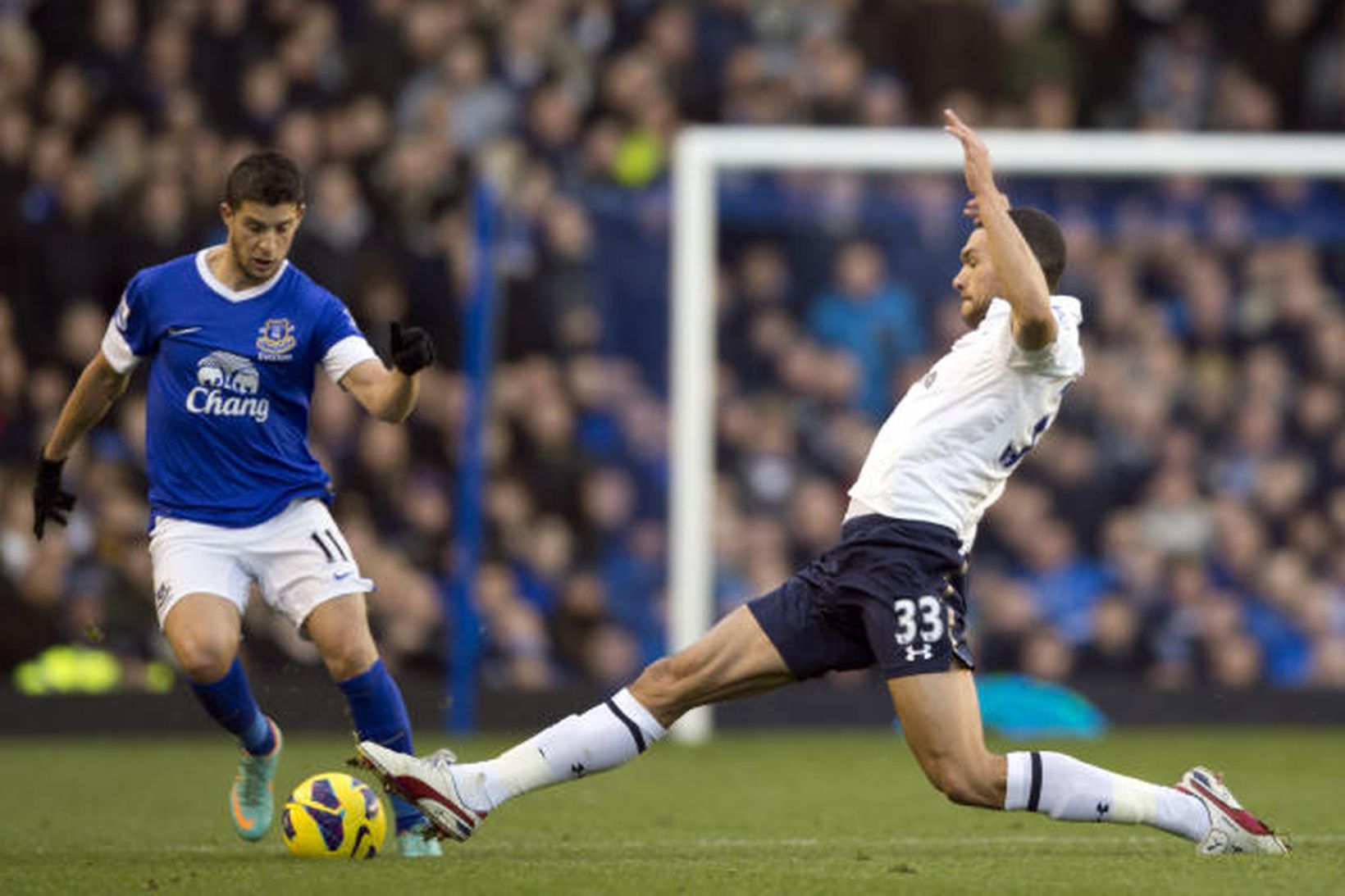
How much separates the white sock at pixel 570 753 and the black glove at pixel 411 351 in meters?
1.15

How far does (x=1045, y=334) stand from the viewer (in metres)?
6.79

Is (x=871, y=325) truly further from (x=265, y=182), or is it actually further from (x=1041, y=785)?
(x=1041, y=785)

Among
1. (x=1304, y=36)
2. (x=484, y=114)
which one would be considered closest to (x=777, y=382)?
(x=484, y=114)

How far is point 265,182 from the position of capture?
24.6 feet

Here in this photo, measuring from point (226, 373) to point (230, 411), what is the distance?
0.12 metres

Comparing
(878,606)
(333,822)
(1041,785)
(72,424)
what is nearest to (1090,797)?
(1041,785)

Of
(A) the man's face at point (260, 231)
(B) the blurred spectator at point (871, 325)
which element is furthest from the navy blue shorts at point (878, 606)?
(B) the blurred spectator at point (871, 325)

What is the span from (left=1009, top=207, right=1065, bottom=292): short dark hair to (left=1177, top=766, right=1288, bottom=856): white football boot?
1.54 meters

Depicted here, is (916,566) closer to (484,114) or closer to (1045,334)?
(1045,334)

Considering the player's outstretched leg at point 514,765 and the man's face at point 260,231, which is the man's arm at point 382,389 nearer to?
the man's face at point 260,231

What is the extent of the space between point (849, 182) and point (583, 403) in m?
2.11

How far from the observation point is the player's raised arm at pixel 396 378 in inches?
282

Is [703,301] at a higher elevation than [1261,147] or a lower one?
lower

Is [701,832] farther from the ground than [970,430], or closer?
closer
